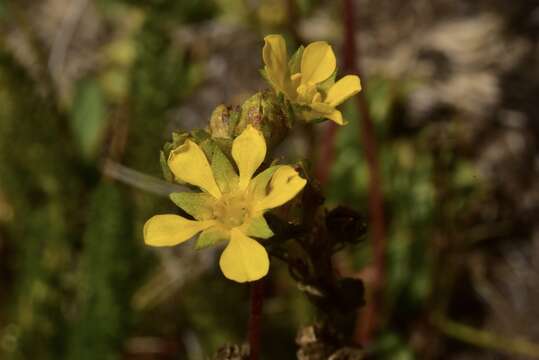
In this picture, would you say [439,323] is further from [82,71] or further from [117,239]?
[82,71]

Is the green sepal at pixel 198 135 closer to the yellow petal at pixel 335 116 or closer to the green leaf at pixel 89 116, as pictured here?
the yellow petal at pixel 335 116

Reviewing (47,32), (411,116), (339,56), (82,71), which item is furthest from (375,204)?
(47,32)

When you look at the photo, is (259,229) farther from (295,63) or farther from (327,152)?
(327,152)

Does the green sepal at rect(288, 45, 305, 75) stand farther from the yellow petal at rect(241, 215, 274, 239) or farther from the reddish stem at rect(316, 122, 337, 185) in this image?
the reddish stem at rect(316, 122, 337, 185)

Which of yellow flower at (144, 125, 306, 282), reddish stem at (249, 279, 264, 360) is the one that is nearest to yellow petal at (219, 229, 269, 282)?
yellow flower at (144, 125, 306, 282)

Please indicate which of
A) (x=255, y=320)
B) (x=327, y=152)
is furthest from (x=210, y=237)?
(x=327, y=152)

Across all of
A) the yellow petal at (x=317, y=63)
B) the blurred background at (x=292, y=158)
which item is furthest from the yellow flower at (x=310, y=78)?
the blurred background at (x=292, y=158)
